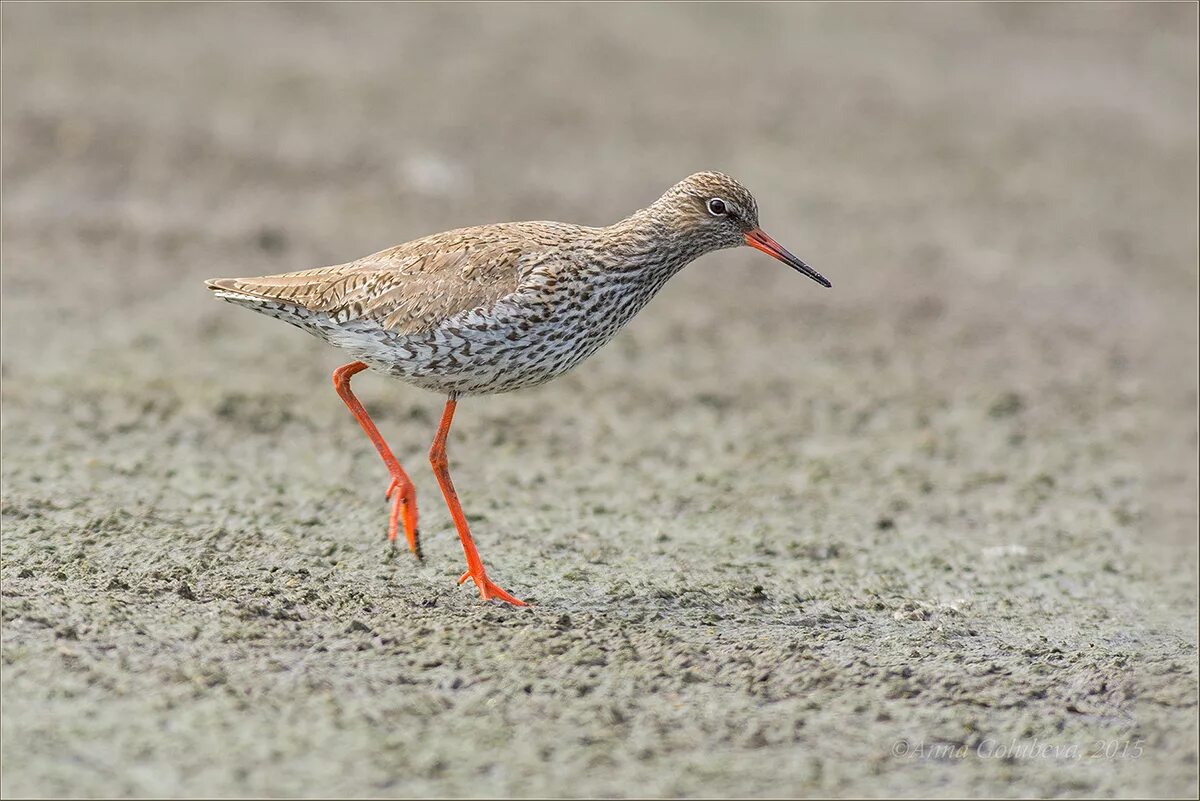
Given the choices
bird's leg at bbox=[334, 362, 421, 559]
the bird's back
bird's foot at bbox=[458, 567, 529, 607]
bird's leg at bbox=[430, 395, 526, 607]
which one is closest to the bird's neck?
the bird's back

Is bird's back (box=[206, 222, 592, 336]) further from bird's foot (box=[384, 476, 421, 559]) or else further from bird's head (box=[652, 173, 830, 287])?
bird's foot (box=[384, 476, 421, 559])

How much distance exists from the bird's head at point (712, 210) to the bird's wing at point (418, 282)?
81 cm

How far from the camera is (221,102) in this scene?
1575cm

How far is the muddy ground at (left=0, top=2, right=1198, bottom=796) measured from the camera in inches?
211

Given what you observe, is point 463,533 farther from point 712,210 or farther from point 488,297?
point 712,210

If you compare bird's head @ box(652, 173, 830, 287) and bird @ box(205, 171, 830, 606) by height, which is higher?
bird's head @ box(652, 173, 830, 287)

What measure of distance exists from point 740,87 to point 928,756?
1395 cm

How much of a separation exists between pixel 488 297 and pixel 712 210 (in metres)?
1.38

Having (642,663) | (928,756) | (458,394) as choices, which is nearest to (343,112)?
(458,394)

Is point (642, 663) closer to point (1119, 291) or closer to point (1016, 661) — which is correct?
point (1016, 661)

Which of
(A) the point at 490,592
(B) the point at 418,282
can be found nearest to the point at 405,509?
(A) the point at 490,592

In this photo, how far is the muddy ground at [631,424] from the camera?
5.35m

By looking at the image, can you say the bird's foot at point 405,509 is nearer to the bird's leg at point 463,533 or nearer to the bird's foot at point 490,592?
the bird's leg at point 463,533

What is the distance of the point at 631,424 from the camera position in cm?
1011
